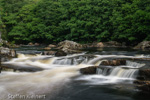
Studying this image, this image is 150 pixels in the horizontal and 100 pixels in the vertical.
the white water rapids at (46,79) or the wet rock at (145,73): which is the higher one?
the wet rock at (145,73)

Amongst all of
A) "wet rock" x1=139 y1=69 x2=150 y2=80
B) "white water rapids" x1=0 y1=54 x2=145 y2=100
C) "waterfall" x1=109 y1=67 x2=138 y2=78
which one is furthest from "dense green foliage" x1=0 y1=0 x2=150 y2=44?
"wet rock" x1=139 y1=69 x2=150 y2=80

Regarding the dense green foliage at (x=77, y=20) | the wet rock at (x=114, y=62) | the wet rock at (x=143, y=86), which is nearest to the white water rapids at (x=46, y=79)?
the wet rock at (x=114, y=62)

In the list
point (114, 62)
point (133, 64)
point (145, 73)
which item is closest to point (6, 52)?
point (114, 62)

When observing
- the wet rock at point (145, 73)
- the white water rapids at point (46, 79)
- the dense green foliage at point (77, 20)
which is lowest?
the white water rapids at point (46, 79)

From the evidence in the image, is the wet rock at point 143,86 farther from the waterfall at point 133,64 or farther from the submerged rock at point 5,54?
the submerged rock at point 5,54

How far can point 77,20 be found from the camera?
33.0 meters

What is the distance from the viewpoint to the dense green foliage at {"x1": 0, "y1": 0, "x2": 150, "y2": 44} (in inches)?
990

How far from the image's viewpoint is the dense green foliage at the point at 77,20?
25141mm

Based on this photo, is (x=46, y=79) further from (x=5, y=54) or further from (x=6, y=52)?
(x=6, y=52)

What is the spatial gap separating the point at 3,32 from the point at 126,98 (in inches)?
1375

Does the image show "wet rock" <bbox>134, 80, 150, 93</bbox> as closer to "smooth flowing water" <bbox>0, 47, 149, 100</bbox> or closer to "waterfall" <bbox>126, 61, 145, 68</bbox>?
"smooth flowing water" <bbox>0, 47, 149, 100</bbox>

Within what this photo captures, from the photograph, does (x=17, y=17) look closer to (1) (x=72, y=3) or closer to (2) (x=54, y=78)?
(1) (x=72, y=3)

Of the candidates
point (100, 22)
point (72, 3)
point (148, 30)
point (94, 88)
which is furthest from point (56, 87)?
point (72, 3)

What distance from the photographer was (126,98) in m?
7.11
